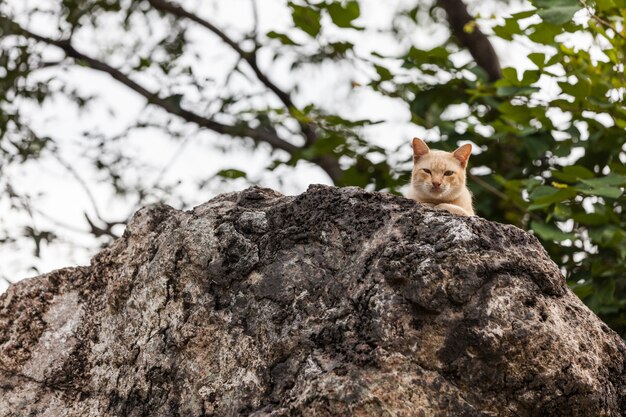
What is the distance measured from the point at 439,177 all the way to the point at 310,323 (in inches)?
76.9

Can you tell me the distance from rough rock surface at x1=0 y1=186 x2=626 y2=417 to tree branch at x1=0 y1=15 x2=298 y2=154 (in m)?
4.46

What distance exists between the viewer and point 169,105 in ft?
26.3

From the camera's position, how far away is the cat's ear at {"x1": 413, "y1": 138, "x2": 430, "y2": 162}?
16.3 feet

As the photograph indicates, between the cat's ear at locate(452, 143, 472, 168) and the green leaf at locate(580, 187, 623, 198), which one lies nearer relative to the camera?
the green leaf at locate(580, 187, 623, 198)

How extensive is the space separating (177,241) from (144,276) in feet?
0.68

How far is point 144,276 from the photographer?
11.4 feet

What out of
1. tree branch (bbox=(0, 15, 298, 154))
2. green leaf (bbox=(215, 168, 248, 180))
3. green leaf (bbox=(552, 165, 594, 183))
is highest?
tree branch (bbox=(0, 15, 298, 154))

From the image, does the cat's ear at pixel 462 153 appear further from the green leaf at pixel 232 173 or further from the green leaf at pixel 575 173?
the green leaf at pixel 232 173

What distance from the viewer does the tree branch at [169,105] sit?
316 inches

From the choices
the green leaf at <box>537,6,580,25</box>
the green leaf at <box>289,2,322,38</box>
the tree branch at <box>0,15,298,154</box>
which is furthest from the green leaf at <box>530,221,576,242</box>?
the tree branch at <box>0,15,298,154</box>

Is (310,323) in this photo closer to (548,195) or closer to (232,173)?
(548,195)

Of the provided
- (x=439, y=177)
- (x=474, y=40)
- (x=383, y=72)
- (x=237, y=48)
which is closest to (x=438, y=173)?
(x=439, y=177)

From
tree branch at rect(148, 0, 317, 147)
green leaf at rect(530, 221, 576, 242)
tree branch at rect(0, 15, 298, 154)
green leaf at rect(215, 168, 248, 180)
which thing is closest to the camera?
green leaf at rect(530, 221, 576, 242)

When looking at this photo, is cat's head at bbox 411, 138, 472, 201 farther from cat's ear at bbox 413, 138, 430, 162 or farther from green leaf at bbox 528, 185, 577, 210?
green leaf at bbox 528, 185, 577, 210
